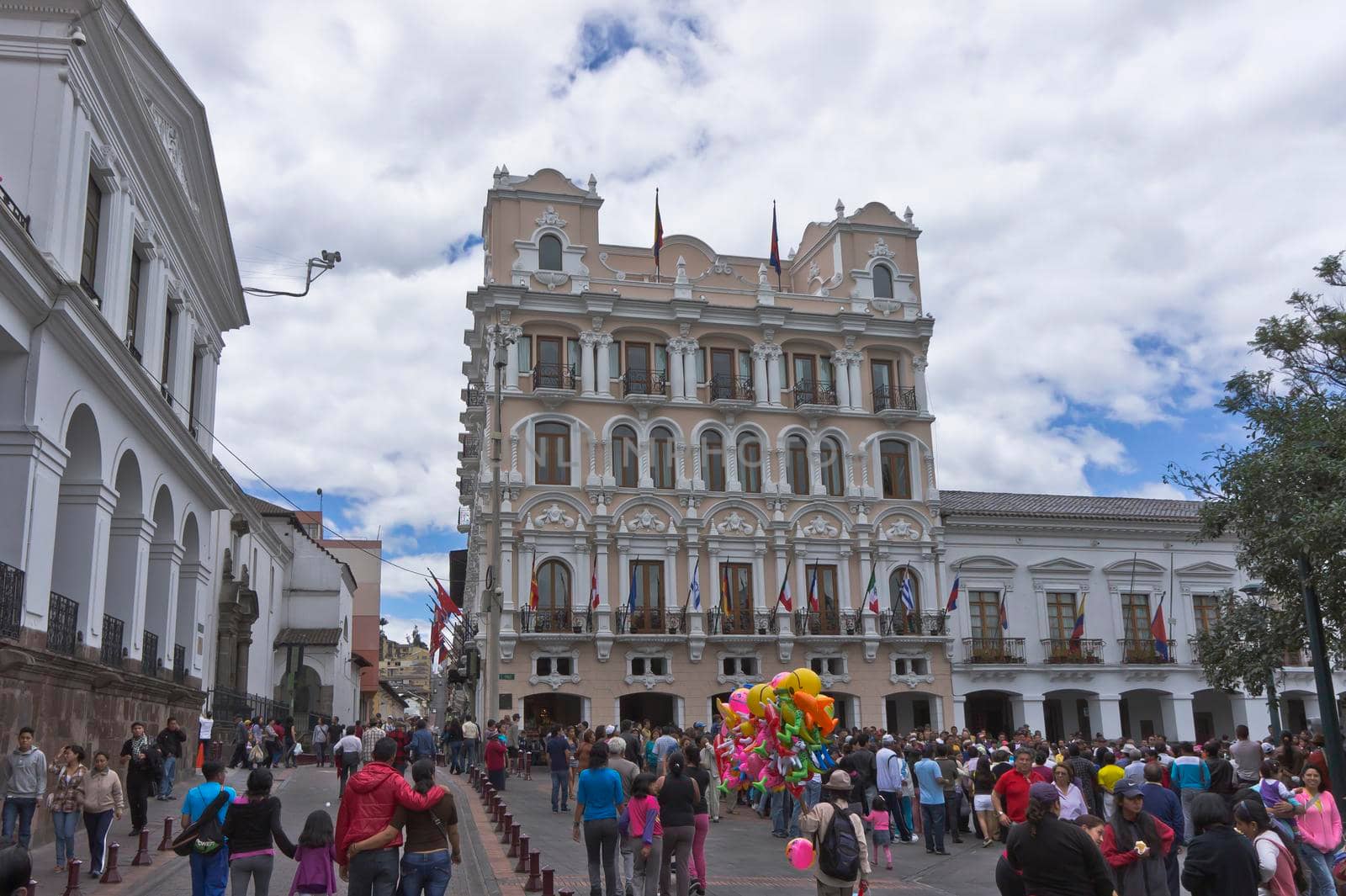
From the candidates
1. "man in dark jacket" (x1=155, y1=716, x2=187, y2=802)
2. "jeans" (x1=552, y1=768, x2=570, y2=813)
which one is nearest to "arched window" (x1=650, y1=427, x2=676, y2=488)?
A: "jeans" (x1=552, y1=768, x2=570, y2=813)

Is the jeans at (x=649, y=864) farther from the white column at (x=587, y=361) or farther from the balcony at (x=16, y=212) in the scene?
the white column at (x=587, y=361)

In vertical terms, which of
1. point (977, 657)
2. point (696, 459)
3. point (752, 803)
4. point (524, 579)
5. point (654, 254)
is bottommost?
point (752, 803)

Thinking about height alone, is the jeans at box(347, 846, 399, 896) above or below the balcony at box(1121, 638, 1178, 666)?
below

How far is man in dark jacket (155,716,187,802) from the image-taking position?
2077 cm

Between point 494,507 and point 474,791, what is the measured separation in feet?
26.0

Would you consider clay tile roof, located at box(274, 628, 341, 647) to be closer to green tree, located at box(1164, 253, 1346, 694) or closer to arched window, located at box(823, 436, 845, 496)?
arched window, located at box(823, 436, 845, 496)

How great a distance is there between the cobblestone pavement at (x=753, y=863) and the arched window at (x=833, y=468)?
20397 mm

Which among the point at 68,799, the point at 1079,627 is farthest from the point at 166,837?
the point at 1079,627

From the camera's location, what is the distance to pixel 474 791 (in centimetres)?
2586

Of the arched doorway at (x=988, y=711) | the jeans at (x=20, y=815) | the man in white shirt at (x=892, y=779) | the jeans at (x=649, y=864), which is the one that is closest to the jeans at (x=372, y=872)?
the jeans at (x=649, y=864)

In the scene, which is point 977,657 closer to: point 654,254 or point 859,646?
point 859,646

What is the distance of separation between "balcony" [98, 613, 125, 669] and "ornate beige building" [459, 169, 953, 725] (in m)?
16.7

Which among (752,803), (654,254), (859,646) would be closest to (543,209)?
(654,254)

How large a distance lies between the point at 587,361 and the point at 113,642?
21.6 metres
